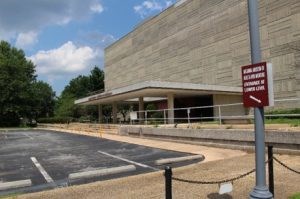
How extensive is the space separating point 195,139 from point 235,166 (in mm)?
7425

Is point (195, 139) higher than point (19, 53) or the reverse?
the reverse

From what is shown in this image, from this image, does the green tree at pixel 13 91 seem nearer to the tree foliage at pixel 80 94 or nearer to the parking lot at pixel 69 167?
the tree foliage at pixel 80 94

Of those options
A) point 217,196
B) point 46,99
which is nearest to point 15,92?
point 46,99

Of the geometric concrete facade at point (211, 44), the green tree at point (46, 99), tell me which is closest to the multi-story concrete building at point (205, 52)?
the geometric concrete facade at point (211, 44)

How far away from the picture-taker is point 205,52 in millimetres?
44500

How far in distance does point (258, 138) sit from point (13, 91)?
7632 centimetres

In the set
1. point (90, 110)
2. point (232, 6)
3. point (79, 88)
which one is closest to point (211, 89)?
point (232, 6)

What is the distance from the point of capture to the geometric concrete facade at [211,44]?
3384 centimetres

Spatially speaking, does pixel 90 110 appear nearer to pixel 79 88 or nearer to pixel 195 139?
pixel 79 88

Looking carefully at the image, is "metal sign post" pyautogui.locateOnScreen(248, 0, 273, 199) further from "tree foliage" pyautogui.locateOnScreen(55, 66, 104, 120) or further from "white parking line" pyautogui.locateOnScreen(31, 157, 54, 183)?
"tree foliage" pyautogui.locateOnScreen(55, 66, 104, 120)

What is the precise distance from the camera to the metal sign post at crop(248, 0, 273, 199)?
21.4ft

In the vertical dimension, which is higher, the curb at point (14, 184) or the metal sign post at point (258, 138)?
the metal sign post at point (258, 138)

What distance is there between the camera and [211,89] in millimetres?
36281

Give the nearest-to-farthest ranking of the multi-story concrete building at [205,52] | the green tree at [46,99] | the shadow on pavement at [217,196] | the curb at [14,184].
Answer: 1. the shadow on pavement at [217,196]
2. the curb at [14,184]
3. the multi-story concrete building at [205,52]
4. the green tree at [46,99]
